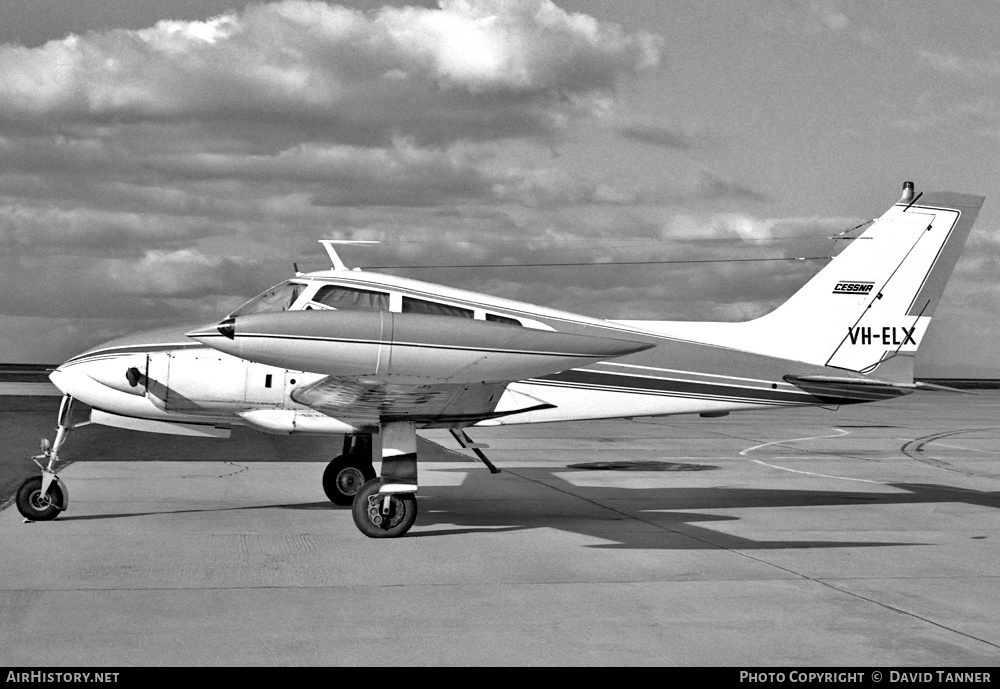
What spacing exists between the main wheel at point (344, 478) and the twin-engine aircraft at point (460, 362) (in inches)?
0.7

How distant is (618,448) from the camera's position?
2125 centimetres

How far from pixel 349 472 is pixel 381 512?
232 centimetres

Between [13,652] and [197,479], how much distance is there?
29.5ft

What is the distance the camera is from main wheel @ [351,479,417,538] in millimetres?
9852

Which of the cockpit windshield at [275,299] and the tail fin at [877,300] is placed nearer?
the cockpit windshield at [275,299]

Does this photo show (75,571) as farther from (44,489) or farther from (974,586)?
(974,586)

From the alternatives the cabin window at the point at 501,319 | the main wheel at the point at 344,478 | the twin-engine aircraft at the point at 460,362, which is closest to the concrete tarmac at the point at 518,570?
the main wheel at the point at 344,478

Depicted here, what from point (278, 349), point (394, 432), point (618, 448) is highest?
point (278, 349)

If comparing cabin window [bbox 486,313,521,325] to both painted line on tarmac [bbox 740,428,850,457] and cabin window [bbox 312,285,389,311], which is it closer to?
cabin window [bbox 312,285,389,311]

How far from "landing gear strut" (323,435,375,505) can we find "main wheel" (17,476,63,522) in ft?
9.60

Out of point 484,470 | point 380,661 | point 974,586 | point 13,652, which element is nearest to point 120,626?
point 13,652

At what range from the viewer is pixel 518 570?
8.45 metres

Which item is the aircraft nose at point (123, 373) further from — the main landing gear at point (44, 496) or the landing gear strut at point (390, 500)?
the landing gear strut at point (390, 500)

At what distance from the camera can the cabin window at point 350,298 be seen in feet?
34.3
